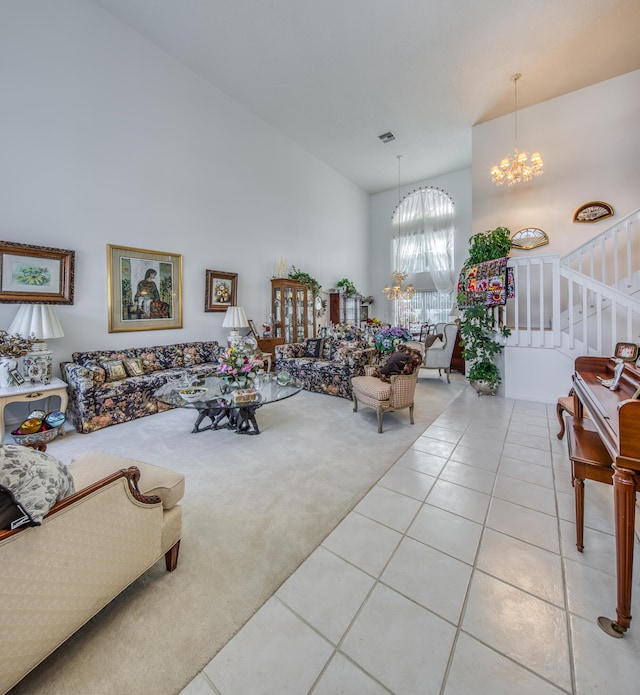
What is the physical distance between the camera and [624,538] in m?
1.13

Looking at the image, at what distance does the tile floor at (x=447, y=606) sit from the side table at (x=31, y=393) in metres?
3.15

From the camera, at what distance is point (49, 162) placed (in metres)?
3.47

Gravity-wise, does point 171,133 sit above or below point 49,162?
above

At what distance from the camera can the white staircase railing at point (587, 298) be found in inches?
139

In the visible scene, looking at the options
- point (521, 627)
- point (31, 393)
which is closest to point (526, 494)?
point (521, 627)

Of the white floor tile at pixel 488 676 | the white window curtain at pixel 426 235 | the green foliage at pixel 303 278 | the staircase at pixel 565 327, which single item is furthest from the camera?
the white window curtain at pixel 426 235

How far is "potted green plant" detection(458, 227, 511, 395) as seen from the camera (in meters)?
4.50

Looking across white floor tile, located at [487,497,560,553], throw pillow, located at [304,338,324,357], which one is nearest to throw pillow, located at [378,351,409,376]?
white floor tile, located at [487,497,560,553]

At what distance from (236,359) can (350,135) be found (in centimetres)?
583

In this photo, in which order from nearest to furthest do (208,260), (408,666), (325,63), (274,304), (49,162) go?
(408,666), (49,162), (325,63), (208,260), (274,304)

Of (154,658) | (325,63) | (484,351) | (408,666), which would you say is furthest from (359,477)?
(325,63)

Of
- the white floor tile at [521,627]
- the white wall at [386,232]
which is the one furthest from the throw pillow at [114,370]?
the white wall at [386,232]

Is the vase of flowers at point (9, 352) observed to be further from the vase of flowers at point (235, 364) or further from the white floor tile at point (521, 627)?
the white floor tile at point (521, 627)

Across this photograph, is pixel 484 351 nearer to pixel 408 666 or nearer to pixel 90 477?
pixel 408 666
